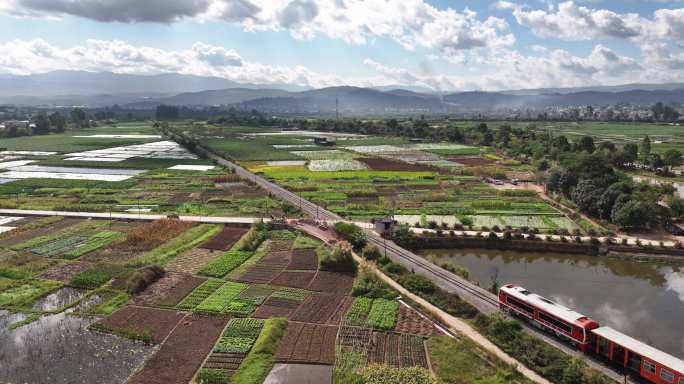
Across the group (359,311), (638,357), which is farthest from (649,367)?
(359,311)

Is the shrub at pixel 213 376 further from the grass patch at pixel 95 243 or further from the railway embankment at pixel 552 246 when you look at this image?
the railway embankment at pixel 552 246

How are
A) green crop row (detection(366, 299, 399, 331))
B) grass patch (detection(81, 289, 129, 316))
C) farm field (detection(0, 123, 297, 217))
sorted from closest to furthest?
1. green crop row (detection(366, 299, 399, 331))
2. grass patch (detection(81, 289, 129, 316))
3. farm field (detection(0, 123, 297, 217))

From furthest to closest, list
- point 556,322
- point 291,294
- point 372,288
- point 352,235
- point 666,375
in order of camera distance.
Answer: point 352,235 → point 372,288 → point 291,294 → point 556,322 → point 666,375

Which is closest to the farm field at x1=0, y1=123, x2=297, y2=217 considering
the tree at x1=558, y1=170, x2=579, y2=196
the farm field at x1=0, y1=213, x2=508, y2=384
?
the farm field at x1=0, y1=213, x2=508, y2=384

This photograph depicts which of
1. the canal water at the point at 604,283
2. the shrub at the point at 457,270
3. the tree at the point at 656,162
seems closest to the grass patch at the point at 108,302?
the shrub at the point at 457,270

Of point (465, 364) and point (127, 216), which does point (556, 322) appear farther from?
point (127, 216)

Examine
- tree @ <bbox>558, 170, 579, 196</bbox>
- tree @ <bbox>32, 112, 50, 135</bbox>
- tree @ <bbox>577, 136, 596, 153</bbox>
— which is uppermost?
tree @ <bbox>32, 112, 50, 135</bbox>

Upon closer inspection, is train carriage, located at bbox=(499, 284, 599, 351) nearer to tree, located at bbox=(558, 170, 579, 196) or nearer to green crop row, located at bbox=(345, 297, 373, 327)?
green crop row, located at bbox=(345, 297, 373, 327)
